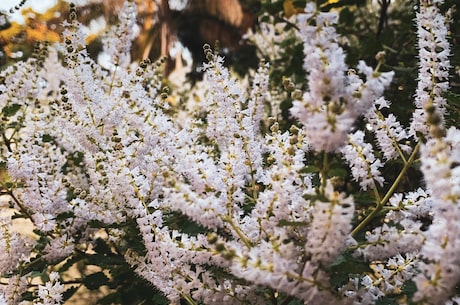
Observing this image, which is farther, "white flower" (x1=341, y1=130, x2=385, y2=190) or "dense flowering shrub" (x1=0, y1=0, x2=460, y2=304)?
"white flower" (x1=341, y1=130, x2=385, y2=190)

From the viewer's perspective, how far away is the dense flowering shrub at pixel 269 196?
105 centimetres

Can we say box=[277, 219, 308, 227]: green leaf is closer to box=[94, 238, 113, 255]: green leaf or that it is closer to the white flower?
the white flower

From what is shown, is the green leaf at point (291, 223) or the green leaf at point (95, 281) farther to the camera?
the green leaf at point (95, 281)

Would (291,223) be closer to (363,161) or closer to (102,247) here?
(363,161)

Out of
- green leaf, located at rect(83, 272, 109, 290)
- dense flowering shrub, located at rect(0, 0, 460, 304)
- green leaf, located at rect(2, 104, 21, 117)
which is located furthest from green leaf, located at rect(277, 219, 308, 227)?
green leaf, located at rect(2, 104, 21, 117)

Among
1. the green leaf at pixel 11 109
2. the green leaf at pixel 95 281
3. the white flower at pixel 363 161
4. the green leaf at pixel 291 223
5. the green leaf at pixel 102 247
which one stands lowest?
the green leaf at pixel 95 281

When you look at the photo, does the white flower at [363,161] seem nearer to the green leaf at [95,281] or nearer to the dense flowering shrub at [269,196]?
the dense flowering shrub at [269,196]

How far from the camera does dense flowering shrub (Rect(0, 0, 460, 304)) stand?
1049 mm

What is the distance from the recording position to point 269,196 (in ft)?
4.16

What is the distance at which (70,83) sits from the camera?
6.97 ft

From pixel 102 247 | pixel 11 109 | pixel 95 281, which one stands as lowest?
pixel 95 281

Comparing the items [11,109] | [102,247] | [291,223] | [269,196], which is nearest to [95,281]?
[102,247]

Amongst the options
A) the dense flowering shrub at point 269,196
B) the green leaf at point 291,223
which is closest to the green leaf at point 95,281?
the dense flowering shrub at point 269,196

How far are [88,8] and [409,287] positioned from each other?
31.4 ft
